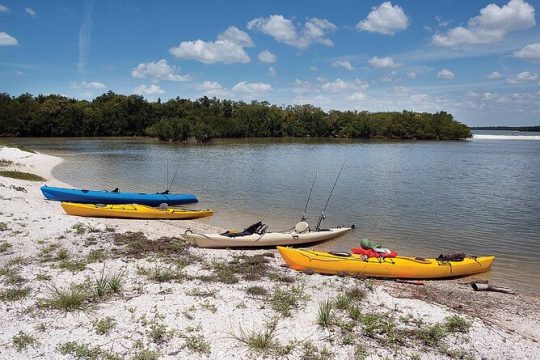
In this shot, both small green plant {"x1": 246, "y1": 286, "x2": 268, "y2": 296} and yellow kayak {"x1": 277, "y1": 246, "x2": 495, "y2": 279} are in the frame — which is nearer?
small green plant {"x1": 246, "y1": 286, "x2": 268, "y2": 296}

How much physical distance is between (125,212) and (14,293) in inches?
347

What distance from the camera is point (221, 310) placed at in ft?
24.2

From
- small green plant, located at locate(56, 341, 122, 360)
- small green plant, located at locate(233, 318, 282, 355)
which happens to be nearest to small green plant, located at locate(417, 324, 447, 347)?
small green plant, located at locate(233, 318, 282, 355)

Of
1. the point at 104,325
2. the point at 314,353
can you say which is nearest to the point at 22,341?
the point at 104,325

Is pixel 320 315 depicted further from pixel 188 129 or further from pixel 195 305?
pixel 188 129

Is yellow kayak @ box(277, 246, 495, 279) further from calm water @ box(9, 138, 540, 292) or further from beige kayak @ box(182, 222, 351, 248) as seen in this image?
beige kayak @ box(182, 222, 351, 248)

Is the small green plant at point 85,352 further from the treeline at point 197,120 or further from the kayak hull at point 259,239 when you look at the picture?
the treeline at point 197,120

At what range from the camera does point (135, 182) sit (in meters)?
27.8

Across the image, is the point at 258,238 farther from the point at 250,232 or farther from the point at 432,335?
the point at 432,335

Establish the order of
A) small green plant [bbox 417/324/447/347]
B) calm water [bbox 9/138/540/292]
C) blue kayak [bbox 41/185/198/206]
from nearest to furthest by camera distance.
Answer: small green plant [bbox 417/324/447/347], calm water [bbox 9/138/540/292], blue kayak [bbox 41/185/198/206]

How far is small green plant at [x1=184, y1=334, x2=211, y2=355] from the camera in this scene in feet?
20.1

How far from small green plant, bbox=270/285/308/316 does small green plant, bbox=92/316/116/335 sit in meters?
2.80

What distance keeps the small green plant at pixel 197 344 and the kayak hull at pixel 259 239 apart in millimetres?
5654

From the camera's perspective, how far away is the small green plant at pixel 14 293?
7336 millimetres
